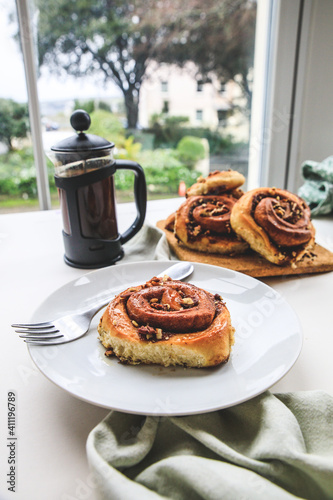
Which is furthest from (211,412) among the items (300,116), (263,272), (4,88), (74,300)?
(300,116)

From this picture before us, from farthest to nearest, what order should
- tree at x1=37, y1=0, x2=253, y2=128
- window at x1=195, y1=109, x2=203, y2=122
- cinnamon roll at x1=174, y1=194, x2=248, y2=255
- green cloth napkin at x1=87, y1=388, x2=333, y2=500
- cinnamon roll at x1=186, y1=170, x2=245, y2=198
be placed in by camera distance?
window at x1=195, y1=109, x2=203, y2=122 < tree at x1=37, y1=0, x2=253, y2=128 < cinnamon roll at x1=186, y1=170, x2=245, y2=198 < cinnamon roll at x1=174, y1=194, x2=248, y2=255 < green cloth napkin at x1=87, y1=388, x2=333, y2=500

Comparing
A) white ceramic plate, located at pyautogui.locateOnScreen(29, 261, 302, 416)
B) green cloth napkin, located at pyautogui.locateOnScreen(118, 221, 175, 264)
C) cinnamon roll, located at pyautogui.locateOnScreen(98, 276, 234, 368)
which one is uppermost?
cinnamon roll, located at pyautogui.locateOnScreen(98, 276, 234, 368)

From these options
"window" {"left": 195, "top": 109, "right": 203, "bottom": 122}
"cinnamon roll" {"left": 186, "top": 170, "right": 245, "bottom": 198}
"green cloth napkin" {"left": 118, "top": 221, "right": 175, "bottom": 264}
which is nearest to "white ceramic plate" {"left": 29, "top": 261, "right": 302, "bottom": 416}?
"green cloth napkin" {"left": 118, "top": 221, "right": 175, "bottom": 264}

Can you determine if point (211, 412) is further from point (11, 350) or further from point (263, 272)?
point (263, 272)

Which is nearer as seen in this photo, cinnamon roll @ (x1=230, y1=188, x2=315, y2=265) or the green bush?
cinnamon roll @ (x1=230, y1=188, x2=315, y2=265)

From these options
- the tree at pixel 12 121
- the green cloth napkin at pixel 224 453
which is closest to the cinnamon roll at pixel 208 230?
the green cloth napkin at pixel 224 453

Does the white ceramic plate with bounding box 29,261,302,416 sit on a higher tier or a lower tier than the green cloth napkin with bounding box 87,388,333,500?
higher

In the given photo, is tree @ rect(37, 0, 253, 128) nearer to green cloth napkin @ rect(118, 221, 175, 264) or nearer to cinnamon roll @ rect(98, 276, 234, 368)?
green cloth napkin @ rect(118, 221, 175, 264)

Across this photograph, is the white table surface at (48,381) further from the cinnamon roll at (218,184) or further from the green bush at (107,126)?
the green bush at (107,126)

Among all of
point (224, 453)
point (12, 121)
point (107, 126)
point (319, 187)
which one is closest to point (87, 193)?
point (224, 453)
